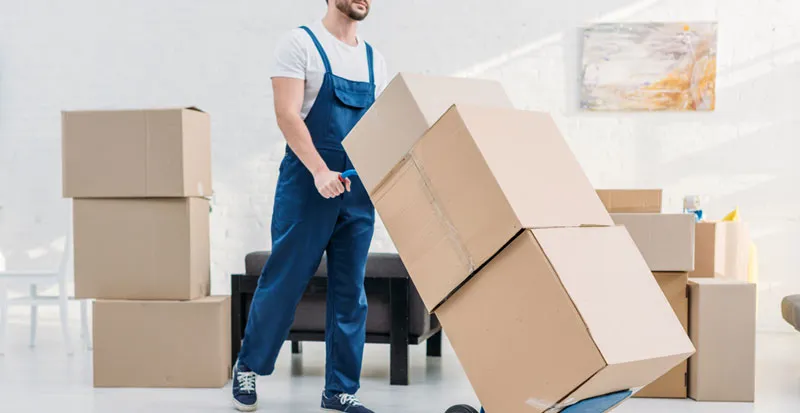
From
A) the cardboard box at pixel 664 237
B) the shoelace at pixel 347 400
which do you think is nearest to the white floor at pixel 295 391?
the shoelace at pixel 347 400

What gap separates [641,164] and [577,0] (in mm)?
952

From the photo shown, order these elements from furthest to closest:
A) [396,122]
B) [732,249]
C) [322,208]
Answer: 1. [732,249]
2. [322,208]
3. [396,122]

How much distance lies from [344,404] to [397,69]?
101 inches

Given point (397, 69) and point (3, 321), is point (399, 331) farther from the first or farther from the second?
point (397, 69)

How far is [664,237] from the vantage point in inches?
109

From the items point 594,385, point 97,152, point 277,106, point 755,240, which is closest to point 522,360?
point 594,385

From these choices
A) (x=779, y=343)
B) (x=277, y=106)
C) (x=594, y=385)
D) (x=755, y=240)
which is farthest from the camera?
(x=755, y=240)

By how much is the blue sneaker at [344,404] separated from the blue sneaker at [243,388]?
23cm

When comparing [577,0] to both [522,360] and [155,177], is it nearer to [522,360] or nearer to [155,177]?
[155,177]

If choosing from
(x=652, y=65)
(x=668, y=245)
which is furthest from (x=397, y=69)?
(x=668, y=245)

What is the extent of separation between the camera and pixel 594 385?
5.44ft

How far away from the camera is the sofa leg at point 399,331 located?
3059 mm

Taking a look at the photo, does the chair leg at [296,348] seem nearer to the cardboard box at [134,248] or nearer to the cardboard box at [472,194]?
the cardboard box at [134,248]

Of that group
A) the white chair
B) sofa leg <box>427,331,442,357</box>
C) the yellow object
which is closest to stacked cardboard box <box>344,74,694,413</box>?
sofa leg <box>427,331,442,357</box>
